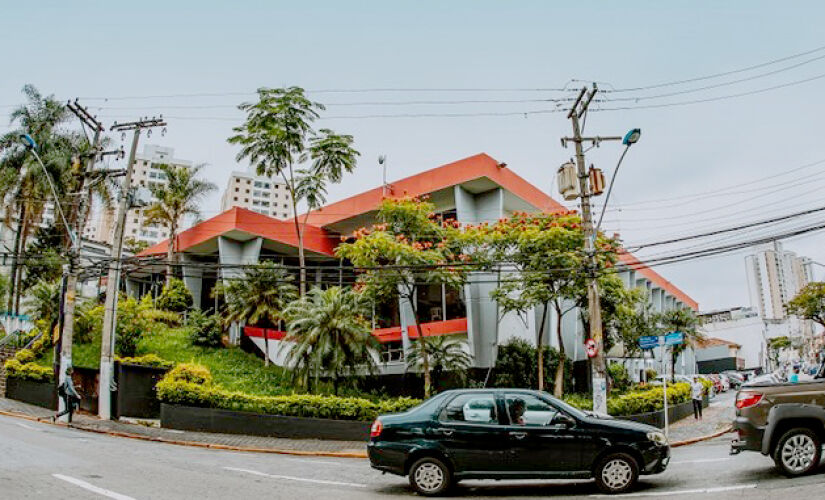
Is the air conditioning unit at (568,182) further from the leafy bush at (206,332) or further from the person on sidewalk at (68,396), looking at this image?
the leafy bush at (206,332)

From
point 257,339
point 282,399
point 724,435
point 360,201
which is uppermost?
point 360,201

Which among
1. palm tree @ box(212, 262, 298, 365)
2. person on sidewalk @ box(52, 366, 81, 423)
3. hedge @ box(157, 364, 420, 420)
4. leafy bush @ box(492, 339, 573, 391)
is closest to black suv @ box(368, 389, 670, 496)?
hedge @ box(157, 364, 420, 420)

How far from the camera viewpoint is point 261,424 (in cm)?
1781

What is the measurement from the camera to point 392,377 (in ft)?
89.1

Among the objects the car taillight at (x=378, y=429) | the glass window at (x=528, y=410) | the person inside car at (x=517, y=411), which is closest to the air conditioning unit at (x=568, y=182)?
the glass window at (x=528, y=410)

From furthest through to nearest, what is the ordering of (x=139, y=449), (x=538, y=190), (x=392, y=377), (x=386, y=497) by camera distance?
(x=538, y=190)
(x=392, y=377)
(x=139, y=449)
(x=386, y=497)

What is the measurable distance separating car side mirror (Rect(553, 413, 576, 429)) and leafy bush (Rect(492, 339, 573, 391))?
16.1 m

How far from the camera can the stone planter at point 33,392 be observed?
23406 mm

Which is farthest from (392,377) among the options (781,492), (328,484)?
(781,492)

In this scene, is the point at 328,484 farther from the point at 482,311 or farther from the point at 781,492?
the point at 482,311

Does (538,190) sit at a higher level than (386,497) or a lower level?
higher

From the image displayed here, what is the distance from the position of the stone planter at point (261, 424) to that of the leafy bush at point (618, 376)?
17.2 metres

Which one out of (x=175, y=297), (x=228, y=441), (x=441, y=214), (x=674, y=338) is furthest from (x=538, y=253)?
(x=175, y=297)

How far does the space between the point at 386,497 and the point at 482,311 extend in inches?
669
